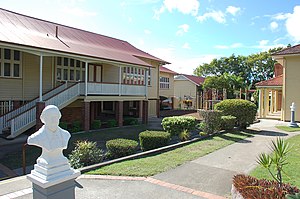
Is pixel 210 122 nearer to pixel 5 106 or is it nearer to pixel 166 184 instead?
pixel 166 184

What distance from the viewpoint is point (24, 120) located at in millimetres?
12383

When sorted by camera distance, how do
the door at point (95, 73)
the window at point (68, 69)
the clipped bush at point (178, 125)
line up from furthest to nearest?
1. the door at point (95, 73)
2. the window at point (68, 69)
3. the clipped bush at point (178, 125)

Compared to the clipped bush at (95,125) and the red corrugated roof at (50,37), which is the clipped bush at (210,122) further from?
the red corrugated roof at (50,37)

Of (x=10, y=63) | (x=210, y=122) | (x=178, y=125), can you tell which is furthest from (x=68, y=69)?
(x=210, y=122)

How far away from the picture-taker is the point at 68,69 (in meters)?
17.0

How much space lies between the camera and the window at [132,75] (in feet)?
70.9

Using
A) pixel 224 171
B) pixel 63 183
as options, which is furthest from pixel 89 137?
pixel 63 183

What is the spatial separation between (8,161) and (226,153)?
7857 mm

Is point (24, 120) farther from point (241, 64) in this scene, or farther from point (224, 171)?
point (241, 64)

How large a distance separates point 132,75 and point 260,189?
1881 cm

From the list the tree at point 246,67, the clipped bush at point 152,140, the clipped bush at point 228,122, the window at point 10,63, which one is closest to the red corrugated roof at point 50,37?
the window at point 10,63

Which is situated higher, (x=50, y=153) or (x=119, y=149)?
(x=50, y=153)

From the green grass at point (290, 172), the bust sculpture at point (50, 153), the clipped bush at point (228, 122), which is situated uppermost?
the bust sculpture at point (50, 153)

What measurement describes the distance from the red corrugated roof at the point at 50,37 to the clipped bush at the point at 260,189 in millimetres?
10850
